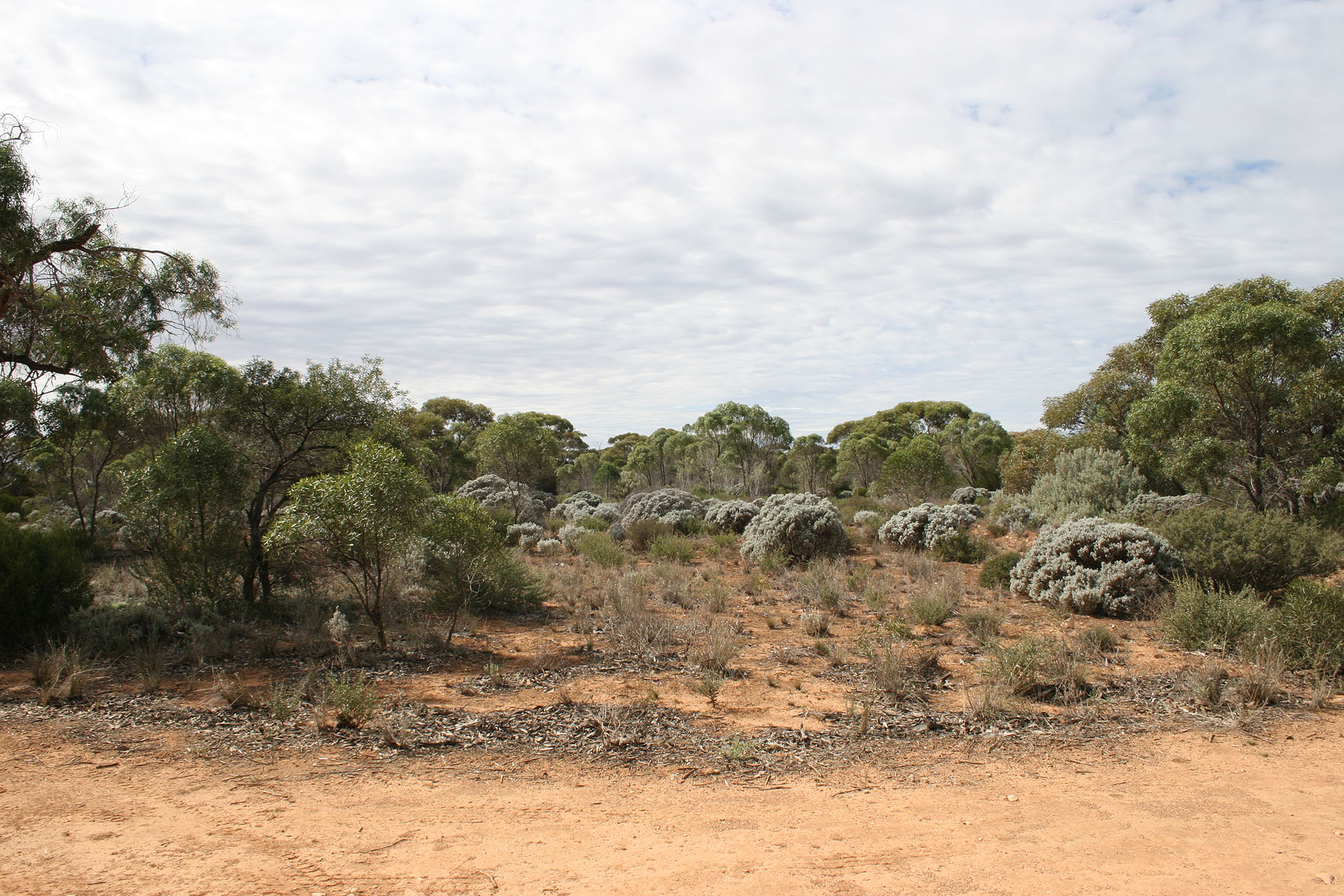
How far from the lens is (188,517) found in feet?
33.8

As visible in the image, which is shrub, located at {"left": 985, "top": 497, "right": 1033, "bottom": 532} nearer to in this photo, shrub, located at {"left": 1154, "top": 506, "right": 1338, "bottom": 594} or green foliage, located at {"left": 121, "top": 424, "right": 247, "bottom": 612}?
shrub, located at {"left": 1154, "top": 506, "right": 1338, "bottom": 594}

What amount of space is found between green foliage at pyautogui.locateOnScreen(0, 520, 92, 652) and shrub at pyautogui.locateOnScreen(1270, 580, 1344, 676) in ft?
44.6

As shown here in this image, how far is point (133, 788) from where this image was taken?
532 centimetres

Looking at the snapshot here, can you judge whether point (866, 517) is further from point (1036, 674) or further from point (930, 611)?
point (1036, 674)

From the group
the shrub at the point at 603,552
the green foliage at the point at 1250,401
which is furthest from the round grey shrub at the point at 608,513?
the green foliage at the point at 1250,401

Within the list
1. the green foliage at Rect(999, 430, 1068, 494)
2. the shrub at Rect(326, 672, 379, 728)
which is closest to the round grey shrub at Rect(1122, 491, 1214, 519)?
the green foliage at Rect(999, 430, 1068, 494)

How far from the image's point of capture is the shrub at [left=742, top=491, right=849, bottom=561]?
1736 cm

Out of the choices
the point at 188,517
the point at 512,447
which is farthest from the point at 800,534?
the point at 512,447

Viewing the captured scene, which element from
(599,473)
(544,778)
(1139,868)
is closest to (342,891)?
(544,778)

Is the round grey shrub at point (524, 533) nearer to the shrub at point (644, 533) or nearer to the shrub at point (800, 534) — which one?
the shrub at point (644, 533)

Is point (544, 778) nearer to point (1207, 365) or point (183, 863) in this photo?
point (183, 863)

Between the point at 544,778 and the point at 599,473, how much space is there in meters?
47.0

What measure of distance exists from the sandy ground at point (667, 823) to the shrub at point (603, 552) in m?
10.6

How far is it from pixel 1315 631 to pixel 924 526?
1101cm
